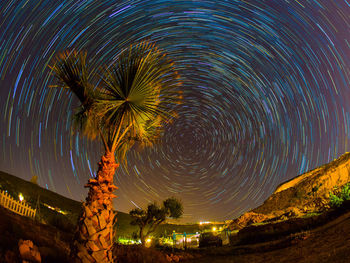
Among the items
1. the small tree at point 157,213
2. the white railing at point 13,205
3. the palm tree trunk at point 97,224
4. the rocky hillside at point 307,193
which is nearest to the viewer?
the palm tree trunk at point 97,224

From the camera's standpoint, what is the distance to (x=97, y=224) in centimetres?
442

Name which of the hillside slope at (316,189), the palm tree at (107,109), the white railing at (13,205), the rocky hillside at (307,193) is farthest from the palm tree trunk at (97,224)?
the hillside slope at (316,189)

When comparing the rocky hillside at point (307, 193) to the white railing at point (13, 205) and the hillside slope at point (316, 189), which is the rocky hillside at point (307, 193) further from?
the white railing at point (13, 205)

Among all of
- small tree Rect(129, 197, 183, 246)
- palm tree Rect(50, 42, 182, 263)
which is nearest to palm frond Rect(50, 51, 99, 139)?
palm tree Rect(50, 42, 182, 263)

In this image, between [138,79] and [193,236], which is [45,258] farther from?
[193,236]

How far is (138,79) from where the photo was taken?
16.7ft

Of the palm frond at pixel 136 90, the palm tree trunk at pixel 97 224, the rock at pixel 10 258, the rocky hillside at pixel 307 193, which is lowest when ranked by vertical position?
the rock at pixel 10 258

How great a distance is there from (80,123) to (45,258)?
12.1 ft

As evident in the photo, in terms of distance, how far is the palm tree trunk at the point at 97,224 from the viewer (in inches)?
167

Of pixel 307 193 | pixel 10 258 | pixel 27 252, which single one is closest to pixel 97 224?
pixel 27 252

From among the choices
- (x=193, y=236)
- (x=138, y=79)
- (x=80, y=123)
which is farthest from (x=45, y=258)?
(x=193, y=236)

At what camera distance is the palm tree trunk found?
13.9 ft

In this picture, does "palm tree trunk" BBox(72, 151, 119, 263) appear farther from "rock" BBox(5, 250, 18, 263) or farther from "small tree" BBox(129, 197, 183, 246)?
"small tree" BBox(129, 197, 183, 246)

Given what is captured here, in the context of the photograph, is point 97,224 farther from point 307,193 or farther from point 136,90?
point 307,193
